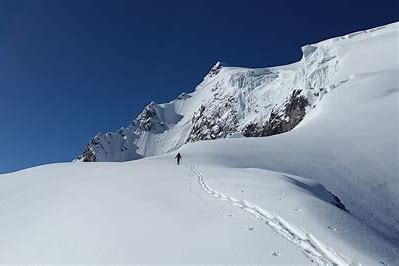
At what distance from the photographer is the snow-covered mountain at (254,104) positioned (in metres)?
79.3

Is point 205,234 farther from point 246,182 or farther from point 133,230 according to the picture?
point 246,182

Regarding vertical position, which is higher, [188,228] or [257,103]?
[188,228]

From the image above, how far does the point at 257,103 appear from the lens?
419 feet

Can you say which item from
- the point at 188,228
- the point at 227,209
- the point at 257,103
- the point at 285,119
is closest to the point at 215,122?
the point at 257,103

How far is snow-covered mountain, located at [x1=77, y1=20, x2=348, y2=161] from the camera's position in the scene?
79.3 metres

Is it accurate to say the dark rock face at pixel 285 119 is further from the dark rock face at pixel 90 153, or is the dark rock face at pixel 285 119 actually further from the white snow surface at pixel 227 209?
the dark rock face at pixel 90 153

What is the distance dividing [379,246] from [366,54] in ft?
225

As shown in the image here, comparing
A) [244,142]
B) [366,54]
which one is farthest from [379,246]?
[366,54]

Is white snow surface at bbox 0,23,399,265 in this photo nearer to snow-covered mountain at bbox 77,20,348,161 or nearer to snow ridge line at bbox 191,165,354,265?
snow ridge line at bbox 191,165,354,265

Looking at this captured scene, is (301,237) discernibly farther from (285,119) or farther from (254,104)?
(254,104)

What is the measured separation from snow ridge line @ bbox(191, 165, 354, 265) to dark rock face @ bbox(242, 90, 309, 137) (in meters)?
71.4

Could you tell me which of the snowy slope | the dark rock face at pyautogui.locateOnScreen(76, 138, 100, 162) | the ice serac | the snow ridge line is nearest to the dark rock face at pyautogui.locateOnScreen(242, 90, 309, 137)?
the ice serac

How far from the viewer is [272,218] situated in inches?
416

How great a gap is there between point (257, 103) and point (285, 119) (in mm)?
32288
